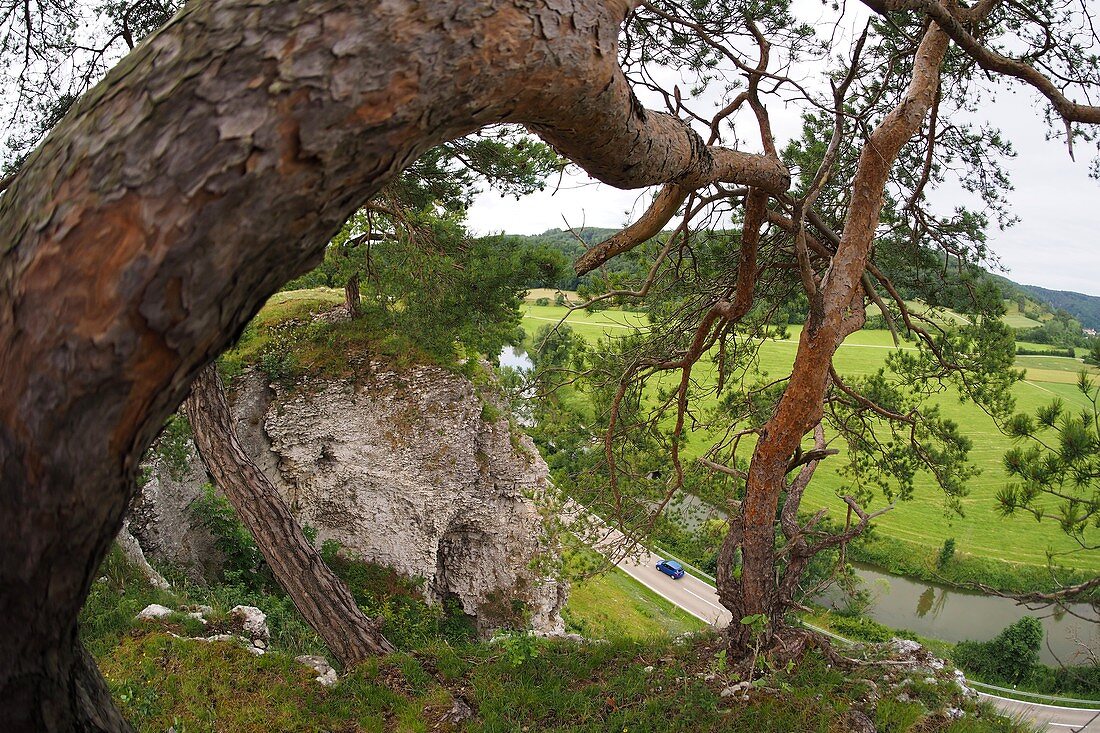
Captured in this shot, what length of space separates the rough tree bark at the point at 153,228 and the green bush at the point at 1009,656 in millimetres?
23033

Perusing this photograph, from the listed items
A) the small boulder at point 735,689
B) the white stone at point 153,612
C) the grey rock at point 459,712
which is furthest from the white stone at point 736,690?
the white stone at point 153,612

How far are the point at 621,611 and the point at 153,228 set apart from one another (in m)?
18.6

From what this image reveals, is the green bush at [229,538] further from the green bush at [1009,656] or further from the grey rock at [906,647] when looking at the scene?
the green bush at [1009,656]

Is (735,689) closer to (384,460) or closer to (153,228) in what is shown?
(153,228)

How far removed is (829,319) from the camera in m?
3.97

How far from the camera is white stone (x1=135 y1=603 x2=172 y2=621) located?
528cm

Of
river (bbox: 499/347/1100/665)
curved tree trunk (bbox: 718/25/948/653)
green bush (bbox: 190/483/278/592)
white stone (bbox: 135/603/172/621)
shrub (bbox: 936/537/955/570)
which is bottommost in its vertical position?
river (bbox: 499/347/1100/665)

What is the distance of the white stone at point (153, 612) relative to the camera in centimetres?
528

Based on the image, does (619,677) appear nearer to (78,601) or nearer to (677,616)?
(78,601)

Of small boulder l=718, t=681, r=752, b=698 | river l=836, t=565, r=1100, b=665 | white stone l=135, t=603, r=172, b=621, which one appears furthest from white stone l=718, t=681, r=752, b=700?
river l=836, t=565, r=1100, b=665

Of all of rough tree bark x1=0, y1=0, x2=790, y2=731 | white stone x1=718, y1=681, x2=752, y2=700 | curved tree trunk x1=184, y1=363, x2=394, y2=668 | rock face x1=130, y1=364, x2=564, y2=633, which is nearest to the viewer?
rough tree bark x1=0, y1=0, x2=790, y2=731

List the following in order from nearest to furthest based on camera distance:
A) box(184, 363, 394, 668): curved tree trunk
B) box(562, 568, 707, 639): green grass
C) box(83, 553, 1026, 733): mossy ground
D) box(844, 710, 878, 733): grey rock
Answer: box(844, 710, 878, 733): grey rock, box(83, 553, 1026, 733): mossy ground, box(184, 363, 394, 668): curved tree trunk, box(562, 568, 707, 639): green grass

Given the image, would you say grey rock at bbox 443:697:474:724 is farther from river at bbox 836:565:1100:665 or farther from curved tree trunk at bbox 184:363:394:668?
river at bbox 836:565:1100:665

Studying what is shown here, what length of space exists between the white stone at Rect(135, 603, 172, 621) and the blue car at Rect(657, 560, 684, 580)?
20269mm
